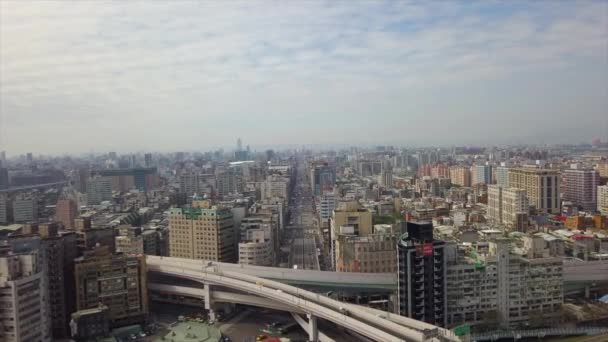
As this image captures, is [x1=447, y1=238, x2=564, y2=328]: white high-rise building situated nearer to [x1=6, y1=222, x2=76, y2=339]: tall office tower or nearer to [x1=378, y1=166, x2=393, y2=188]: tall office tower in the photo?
[x1=6, y1=222, x2=76, y2=339]: tall office tower

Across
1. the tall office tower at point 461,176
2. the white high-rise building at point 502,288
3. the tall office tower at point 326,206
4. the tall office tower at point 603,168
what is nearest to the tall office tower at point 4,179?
the tall office tower at point 326,206

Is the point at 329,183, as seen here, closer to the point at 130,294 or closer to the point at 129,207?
the point at 129,207

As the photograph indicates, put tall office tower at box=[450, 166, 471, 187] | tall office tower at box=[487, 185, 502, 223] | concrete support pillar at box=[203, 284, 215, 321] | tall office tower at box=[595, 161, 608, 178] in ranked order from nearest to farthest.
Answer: concrete support pillar at box=[203, 284, 215, 321], tall office tower at box=[487, 185, 502, 223], tall office tower at box=[595, 161, 608, 178], tall office tower at box=[450, 166, 471, 187]

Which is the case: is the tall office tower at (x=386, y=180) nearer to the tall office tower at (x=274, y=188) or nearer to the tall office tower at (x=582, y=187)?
the tall office tower at (x=274, y=188)

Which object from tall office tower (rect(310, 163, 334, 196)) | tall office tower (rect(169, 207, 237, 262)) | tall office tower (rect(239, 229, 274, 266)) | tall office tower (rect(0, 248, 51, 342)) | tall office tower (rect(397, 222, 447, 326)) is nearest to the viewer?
tall office tower (rect(0, 248, 51, 342))

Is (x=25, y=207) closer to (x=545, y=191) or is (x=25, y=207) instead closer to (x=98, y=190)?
(x=98, y=190)

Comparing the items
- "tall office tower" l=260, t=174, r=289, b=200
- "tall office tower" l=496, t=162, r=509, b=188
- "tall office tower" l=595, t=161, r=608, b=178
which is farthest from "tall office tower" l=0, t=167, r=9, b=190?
"tall office tower" l=595, t=161, r=608, b=178

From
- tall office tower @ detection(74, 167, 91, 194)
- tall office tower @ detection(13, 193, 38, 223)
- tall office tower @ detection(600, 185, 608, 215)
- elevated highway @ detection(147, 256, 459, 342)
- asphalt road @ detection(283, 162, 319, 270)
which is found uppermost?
tall office tower @ detection(74, 167, 91, 194)
